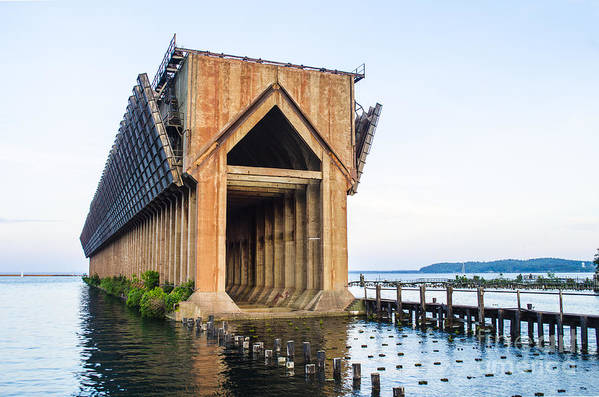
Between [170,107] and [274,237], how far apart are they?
15.8 meters

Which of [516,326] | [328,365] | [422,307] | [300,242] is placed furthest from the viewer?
[300,242]

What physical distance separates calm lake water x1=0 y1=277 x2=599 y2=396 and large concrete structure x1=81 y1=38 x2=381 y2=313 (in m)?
7.84

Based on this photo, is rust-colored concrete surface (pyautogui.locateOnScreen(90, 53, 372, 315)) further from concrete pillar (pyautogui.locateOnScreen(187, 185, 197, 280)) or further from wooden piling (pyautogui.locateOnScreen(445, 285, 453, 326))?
wooden piling (pyautogui.locateOnScreen(445, 285, 453, 326))

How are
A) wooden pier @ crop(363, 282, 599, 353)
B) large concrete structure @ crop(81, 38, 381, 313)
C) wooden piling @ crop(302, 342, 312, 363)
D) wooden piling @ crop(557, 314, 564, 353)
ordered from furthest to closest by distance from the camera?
large concrete structure @ crop(81, 38, 381, 313)
wooden pier @ crop(363, 282, 599, 353)
wooden piling @ crop(557, 314, 564, 353)
wooden piling @ crop(302, 342, 312, 363)

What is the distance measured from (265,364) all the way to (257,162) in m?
35.3

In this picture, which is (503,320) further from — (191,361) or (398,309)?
(191,361)

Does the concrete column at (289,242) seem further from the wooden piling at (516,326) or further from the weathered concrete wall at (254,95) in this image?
the wooden piling at (516,326)

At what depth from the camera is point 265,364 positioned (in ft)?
72.3

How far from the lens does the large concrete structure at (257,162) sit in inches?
1624

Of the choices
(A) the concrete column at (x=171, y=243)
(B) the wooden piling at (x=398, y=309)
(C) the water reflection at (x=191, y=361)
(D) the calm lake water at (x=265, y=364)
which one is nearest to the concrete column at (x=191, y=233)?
(C) the water reflection at (x=191, y=361)

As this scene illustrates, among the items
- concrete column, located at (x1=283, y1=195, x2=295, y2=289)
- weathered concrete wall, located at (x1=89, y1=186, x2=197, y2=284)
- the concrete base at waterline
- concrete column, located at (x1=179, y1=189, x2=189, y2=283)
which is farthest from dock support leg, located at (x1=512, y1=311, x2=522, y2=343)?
concrete column, located at (x1=179, y1=189, x2=189, y2=283)

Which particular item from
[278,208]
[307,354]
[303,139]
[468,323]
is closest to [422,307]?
[468,323]

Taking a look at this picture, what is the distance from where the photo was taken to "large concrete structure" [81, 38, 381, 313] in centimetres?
4125

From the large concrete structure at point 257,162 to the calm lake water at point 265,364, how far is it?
309 inches
